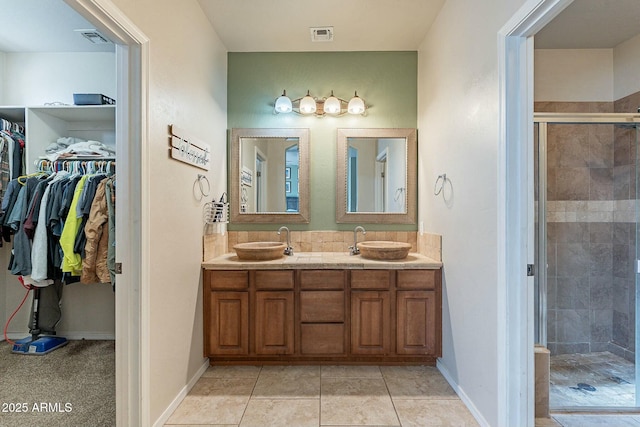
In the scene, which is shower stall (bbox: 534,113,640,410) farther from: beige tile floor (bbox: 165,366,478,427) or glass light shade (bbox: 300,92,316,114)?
glass light shade (bbox: 300,92,316,114)

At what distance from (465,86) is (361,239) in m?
1.56

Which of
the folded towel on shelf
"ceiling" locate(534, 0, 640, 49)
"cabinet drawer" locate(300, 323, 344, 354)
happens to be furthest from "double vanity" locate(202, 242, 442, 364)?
"ceiling" locate(534, 0, 640, 49)

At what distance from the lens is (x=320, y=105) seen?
9.50 ft

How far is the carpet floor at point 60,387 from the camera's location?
1.78 metres

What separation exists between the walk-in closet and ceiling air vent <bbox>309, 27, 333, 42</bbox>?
5.53 feet

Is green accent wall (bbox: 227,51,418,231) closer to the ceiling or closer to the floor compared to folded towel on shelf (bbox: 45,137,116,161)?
closer to the ceiling

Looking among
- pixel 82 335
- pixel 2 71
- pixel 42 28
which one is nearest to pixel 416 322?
pixel 82 335

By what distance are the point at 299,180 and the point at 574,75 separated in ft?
8.51

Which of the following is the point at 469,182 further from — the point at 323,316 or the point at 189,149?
the point at 189,149

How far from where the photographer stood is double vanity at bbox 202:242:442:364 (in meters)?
2.36

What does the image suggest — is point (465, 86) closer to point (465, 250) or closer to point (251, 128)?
point (465, 250)

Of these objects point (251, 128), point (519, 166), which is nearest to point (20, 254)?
point (251, 128)

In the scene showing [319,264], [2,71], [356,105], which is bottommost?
[319,264]

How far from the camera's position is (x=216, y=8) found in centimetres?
227
